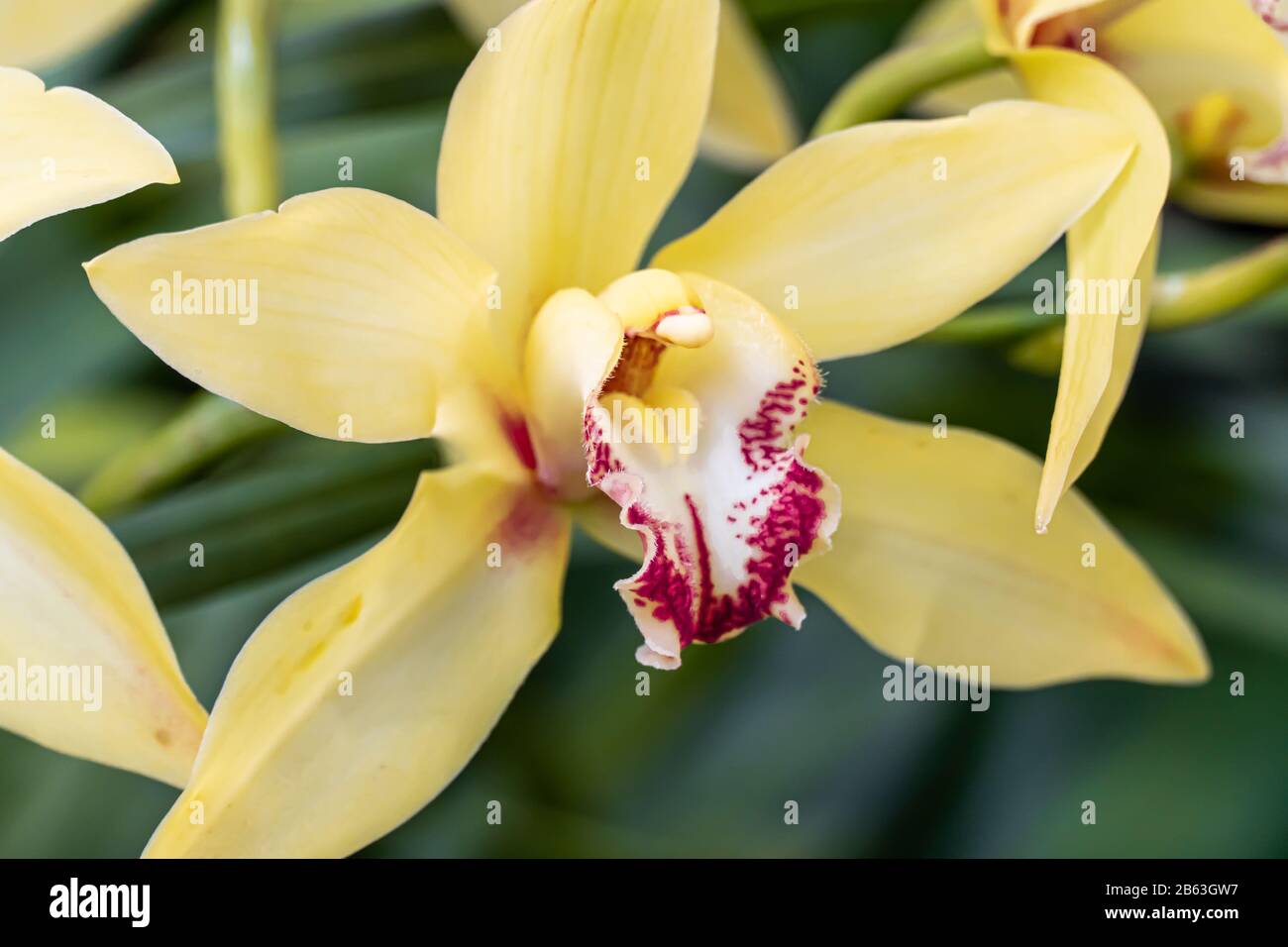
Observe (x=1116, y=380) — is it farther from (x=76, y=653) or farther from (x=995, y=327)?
(x=76, y=653)

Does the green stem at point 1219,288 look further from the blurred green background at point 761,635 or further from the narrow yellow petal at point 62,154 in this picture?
the narrow yellow petal at point 62,154

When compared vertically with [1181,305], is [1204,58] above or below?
above

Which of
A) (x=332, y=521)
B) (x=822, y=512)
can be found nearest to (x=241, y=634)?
(x=332, y=521)

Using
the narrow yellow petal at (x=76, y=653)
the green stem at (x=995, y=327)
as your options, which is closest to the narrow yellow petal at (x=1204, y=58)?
the green stem at (x=995, y=327)

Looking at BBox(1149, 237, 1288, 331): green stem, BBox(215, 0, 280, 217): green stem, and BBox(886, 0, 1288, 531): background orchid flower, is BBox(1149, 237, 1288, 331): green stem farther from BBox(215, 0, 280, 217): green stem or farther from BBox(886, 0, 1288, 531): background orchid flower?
BBox(215, 0, 280, 217): green stem

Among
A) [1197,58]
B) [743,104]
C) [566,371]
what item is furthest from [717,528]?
[743,104]

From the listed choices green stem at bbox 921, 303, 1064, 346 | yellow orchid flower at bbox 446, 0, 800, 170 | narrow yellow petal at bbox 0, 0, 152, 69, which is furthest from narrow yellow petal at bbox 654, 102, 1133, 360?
narrow yellow petal at bbox 0, 0, 152, 69
